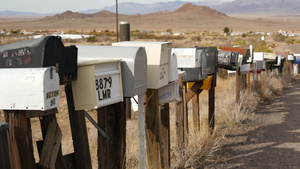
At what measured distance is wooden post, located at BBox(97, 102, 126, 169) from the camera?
3.40 m

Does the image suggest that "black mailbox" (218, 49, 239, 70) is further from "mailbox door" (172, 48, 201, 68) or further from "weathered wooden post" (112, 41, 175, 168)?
"weathered wooden post" (112, 41, 175, 168)

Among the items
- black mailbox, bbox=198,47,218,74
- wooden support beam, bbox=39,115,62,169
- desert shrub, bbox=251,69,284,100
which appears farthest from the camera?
desert shrub, bbox=251,69,284,100

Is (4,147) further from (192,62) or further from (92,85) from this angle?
(192,62)

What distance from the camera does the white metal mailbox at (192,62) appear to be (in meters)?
6.00

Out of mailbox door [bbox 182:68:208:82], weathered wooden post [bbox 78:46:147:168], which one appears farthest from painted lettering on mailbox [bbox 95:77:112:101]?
mailbox door [bbox 182:68:208:82]

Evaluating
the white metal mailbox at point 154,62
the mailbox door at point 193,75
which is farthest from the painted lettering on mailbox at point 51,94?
the mailbox door at point 193,75

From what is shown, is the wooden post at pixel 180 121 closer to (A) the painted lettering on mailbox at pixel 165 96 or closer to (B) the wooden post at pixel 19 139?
(A) the painted lettering on mailbox at pixel 165 96

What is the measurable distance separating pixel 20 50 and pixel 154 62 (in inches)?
63.6

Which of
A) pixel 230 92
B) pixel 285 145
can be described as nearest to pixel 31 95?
pixel 285 145

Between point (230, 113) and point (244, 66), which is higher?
point (244, 66)

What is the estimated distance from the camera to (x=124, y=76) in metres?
3.35

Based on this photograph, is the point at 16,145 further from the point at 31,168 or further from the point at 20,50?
the point at 20,50

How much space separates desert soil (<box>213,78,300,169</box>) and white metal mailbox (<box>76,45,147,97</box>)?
8.58 feet

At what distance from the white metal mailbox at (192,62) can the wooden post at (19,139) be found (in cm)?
361
